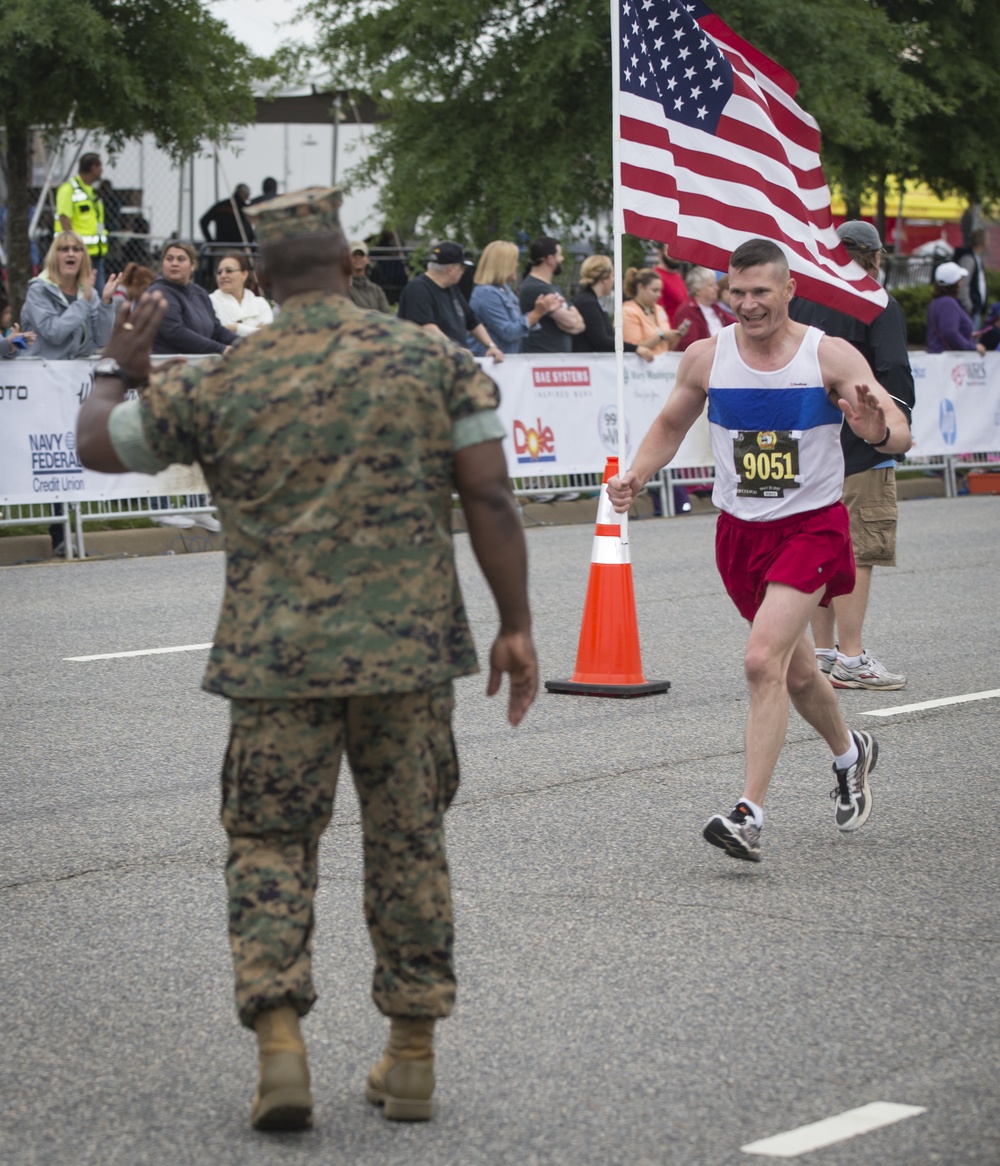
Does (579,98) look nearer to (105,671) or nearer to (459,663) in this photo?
(105,671)

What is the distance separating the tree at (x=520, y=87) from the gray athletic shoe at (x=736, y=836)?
57.8ft

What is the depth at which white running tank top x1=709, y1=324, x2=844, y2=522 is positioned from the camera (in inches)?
243

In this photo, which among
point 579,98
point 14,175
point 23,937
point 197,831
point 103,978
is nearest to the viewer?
point 103,978

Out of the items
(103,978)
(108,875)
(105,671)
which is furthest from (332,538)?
(105,671)

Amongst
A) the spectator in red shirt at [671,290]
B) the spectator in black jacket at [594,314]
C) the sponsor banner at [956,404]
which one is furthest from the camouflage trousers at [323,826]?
the sponsor banner at [956,404]

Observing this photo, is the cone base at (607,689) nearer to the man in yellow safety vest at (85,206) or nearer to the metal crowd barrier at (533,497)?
the metal crowd barrier at (533,497)

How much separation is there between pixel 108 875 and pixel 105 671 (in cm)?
367

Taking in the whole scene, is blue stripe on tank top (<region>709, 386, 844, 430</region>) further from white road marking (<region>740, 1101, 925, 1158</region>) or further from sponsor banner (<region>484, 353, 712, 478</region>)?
sponsor banner (<region>484, 353, 712, 478</region>)

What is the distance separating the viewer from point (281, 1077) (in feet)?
12.2

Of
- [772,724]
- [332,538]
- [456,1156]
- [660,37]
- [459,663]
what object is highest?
[660,37]

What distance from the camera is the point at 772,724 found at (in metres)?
5.90

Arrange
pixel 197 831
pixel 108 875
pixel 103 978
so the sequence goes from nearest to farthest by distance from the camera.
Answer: pixel 103 978 < pixel 108 875 < pixel 197 831

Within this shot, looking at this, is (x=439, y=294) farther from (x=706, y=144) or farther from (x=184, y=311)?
(x=706, y=144)

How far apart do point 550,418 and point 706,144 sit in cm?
698
